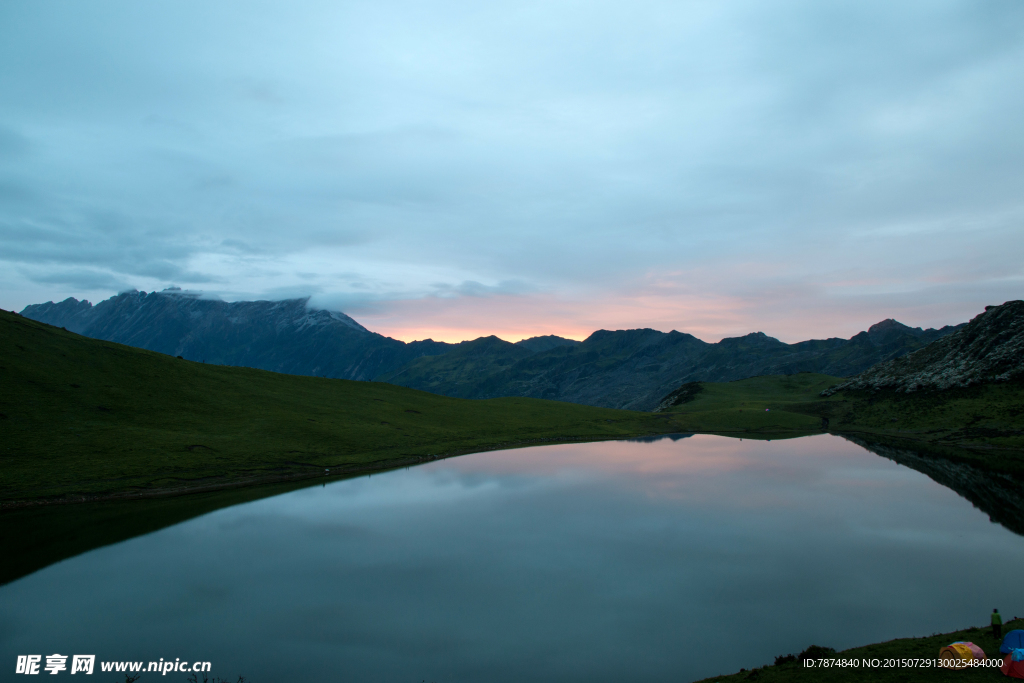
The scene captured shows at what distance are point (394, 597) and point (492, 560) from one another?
8.71 m

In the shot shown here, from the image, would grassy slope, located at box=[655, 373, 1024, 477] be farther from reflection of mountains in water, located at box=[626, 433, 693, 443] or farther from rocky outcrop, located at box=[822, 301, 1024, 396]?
reflection of mountains in water, located at box=[626, 433, 693, 443]

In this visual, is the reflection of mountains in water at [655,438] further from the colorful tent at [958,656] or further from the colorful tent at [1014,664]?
the colorful tent at [1014,664]

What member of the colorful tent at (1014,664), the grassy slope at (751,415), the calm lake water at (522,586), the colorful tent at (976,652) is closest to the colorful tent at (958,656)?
the colorful tent at (976,652)

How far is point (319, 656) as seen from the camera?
82.8 ft

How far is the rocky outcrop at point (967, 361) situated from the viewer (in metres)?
123

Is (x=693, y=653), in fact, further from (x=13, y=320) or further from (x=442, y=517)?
(x=13, y=320)

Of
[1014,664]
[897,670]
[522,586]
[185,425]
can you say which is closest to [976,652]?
[1014,664]

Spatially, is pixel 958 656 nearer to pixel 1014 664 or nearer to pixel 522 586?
pixel 1014 664

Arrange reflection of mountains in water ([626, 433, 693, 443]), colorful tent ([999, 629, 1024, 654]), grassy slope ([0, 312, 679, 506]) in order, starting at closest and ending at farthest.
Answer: colorful tent ([999, 629, 1024, 654]) → grassy slope ([0, 312, 679, 506]) → reflection of mountains in water ([626, 433, 693, 443])

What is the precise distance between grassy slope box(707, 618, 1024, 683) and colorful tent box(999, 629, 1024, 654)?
91cm

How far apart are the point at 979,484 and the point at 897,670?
6115 centimetres

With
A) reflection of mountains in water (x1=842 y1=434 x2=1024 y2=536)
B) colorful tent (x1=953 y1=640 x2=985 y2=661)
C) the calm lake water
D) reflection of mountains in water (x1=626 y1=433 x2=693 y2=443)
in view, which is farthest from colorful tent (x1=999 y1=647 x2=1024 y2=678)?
reflection of mountains in water (x1=626 y1=433 x2=693 y2=443)

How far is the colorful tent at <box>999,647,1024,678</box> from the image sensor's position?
18344 millimetres

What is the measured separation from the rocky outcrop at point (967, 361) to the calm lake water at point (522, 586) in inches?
3646
